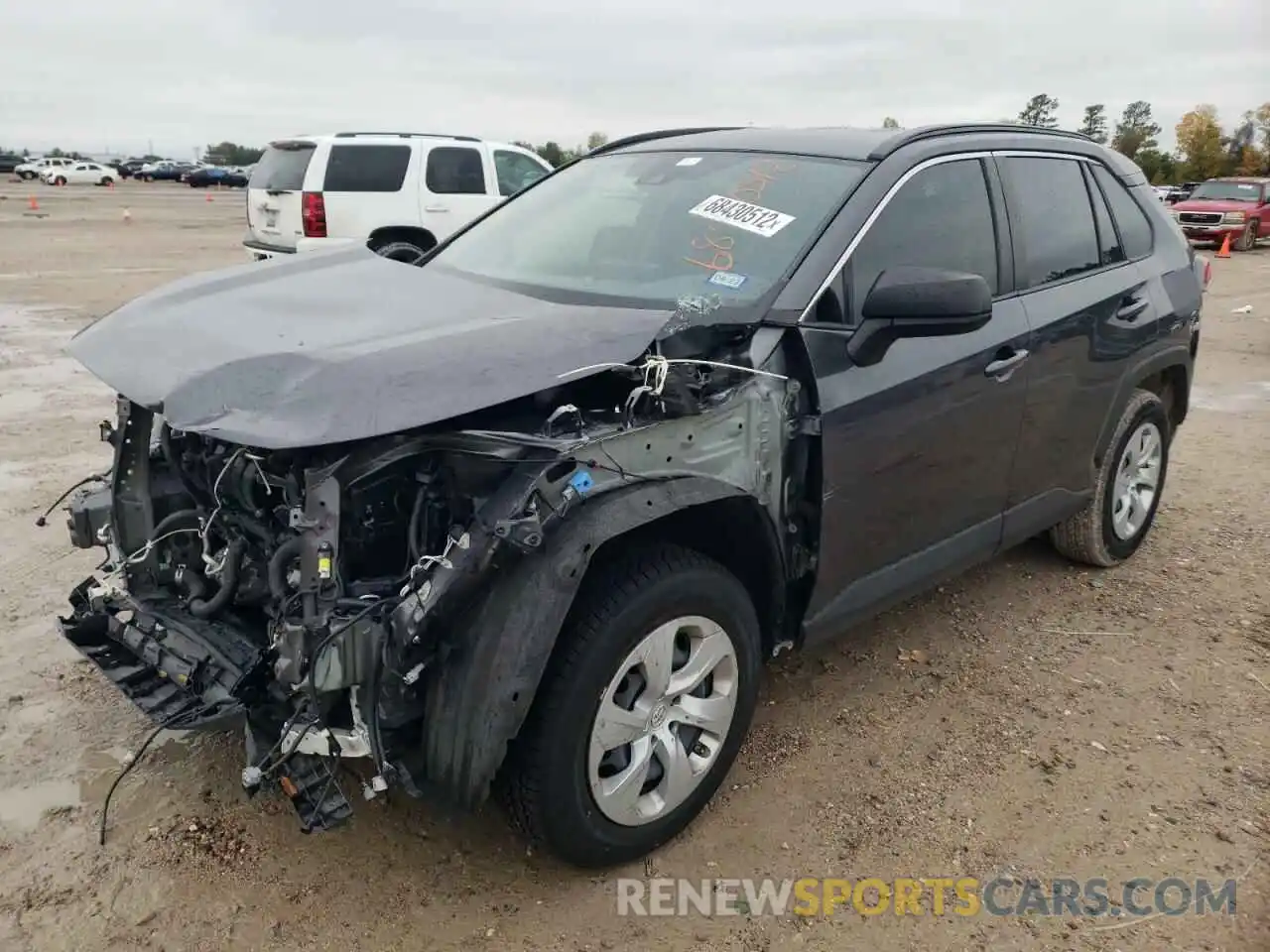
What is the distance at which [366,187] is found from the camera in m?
10.6

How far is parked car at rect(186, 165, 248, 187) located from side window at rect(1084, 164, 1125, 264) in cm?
6266

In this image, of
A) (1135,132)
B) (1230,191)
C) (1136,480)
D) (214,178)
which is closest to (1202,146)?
(1135,132)

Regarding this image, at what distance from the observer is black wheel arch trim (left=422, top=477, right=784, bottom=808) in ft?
7.34

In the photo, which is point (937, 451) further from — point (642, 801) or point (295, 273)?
point (295, 273)

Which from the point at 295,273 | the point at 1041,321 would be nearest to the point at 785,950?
the point at 1041,321

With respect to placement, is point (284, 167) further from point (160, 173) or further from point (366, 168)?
point (160, 173)

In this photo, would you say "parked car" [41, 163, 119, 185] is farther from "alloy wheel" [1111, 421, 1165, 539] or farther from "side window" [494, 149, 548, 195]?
"alloy wheel" [1111, 421, 1165, 539]

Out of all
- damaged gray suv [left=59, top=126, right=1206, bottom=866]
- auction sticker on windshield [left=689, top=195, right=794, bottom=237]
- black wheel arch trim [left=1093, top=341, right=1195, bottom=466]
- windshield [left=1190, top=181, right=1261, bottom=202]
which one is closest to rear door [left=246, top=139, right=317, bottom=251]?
damaged gray suv [left=59, top=126, right=1206, bottom=866]

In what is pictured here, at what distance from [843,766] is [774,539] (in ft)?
2.79

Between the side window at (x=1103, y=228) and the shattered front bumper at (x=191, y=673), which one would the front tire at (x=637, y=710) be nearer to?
the shattered front bumper at (x=191, y=673)

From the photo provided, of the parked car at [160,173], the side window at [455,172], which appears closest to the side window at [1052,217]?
the side window at [455,172]

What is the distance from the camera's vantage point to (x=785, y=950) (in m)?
2.46

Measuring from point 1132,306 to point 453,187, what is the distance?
8452 millimetres

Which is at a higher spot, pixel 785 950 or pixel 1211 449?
pixel 1211 449
